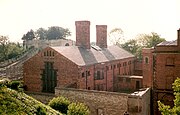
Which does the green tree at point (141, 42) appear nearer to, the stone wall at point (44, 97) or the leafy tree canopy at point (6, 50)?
the leafy tree canopy at point (6, 50)

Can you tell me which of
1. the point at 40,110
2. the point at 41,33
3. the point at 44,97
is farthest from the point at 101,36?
the point at 41,33

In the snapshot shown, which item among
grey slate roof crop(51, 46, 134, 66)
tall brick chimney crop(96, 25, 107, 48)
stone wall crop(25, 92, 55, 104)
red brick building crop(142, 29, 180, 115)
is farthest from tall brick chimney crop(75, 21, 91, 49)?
red brick building crop(142, 29, 180, 115)

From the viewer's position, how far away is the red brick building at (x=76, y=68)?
32.2 metres

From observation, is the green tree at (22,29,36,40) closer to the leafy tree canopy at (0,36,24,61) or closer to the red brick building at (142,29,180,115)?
the leafy tree canopy at (0,36,24,61)

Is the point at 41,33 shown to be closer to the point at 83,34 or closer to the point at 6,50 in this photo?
the point at 6,50

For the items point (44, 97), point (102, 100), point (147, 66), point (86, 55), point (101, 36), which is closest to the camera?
point (102, 100)

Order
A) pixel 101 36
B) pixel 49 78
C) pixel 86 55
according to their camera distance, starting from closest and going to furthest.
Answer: pixel 49 78 < pixel 86 55 < pixel 101 36

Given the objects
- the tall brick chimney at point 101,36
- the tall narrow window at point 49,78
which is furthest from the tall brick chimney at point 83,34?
the tall narrow window at point 49,78

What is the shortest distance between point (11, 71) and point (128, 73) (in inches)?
859

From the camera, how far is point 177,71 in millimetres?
28891

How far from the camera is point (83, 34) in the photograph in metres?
40.1

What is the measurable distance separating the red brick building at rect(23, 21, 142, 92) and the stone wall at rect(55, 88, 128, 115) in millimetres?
4051

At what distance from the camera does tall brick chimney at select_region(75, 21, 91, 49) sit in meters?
39.9

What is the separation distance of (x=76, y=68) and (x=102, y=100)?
22.4 ft
